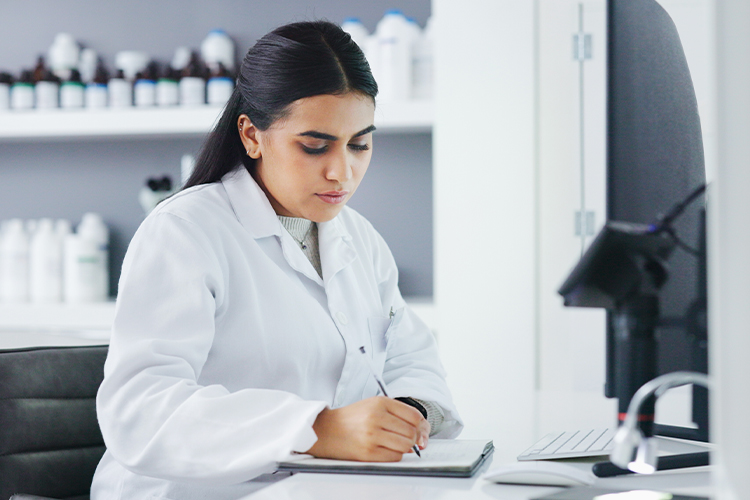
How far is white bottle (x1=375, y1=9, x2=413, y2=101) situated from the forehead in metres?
1.24

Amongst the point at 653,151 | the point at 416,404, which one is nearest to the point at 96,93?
the point at 416,404

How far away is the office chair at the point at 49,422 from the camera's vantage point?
0.98 meters

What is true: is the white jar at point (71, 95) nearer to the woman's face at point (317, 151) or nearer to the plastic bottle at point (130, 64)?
the plastic bottle at point (130, 64)

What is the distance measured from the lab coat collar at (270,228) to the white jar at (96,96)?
1589mm

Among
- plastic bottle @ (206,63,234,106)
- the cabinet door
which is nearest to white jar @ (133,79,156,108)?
plastic bottle @ (206,63,234,106)

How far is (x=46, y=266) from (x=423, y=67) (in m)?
1.47

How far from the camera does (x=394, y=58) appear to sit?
92.4 inches

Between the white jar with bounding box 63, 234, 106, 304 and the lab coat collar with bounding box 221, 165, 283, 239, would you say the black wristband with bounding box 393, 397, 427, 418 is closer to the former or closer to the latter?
the lab coat collar with bounding box 221, 165, 283, 239

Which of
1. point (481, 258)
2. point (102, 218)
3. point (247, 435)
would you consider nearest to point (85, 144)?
point (102, 218)

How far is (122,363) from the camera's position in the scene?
87 centimetres

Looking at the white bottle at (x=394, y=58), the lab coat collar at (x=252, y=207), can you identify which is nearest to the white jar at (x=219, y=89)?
the white bottle at (x=394, y=58)

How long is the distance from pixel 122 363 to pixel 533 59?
1722 millimetres

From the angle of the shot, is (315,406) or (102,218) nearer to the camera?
(315,406)

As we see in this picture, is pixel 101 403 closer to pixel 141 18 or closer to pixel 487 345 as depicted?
pixel 487 345
